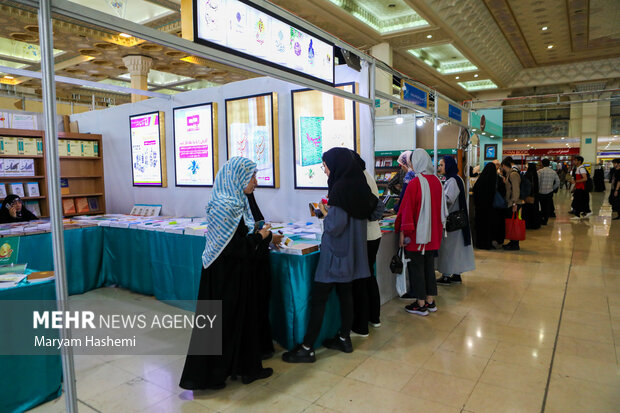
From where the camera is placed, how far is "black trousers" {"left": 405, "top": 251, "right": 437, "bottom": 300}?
3.77 m

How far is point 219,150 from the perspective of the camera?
497 cm

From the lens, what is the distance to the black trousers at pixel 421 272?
3.77 metres

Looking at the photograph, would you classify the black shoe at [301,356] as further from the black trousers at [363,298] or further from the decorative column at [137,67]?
the decorative column at [137,67]

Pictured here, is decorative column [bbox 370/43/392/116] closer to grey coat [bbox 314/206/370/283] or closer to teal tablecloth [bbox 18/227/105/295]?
teal tablecloth [bbox 18/227/105/295]

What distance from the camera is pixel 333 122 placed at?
421cm

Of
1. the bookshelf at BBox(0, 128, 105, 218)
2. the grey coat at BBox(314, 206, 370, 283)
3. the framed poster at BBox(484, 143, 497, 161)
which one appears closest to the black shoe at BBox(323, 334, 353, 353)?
the grey coat at BBox(314, 206, 370, 283)

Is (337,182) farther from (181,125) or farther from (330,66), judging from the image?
(181,125)

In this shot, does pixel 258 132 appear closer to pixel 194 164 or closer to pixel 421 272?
pixel 194 164

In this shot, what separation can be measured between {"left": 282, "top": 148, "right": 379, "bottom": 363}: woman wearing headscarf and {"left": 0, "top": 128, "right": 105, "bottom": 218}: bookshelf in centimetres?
471

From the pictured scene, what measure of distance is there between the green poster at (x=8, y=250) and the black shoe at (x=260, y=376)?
1.75m

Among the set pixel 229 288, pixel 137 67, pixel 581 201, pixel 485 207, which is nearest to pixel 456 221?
pixel 485 207

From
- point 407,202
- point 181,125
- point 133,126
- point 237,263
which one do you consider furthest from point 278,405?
point 133,126

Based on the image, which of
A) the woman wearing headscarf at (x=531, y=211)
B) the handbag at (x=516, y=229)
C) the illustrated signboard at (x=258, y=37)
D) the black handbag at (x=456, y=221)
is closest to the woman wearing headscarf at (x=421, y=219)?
the black handbag at (x=456, y=221)

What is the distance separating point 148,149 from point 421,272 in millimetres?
4077
